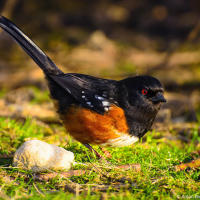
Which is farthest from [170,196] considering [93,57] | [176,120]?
[93,57]

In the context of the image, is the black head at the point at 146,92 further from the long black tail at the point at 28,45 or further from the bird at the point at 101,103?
the long black tail at the point at 28,45

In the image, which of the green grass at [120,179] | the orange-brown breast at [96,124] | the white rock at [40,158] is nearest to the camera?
Answer: the green grass at [120,179]

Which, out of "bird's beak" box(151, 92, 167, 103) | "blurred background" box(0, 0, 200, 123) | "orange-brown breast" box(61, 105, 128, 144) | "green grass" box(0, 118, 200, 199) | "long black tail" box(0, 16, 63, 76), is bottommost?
"green grass" box(0, 118, 200, 199)

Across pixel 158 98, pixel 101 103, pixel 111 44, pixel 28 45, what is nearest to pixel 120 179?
pixel 101 103

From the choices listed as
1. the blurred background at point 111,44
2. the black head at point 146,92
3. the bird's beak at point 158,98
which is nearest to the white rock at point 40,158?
the black head at point 146,92

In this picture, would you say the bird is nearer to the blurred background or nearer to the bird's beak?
the bird's beak

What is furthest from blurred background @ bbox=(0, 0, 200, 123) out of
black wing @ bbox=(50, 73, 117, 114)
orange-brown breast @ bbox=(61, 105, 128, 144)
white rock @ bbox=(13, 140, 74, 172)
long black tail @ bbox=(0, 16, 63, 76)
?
white rock @ bbox=(13, 140, 74, 172)

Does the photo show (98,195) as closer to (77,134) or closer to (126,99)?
(77,134)

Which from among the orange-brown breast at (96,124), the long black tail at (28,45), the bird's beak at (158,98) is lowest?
the orange-brown breast at (96,124)
